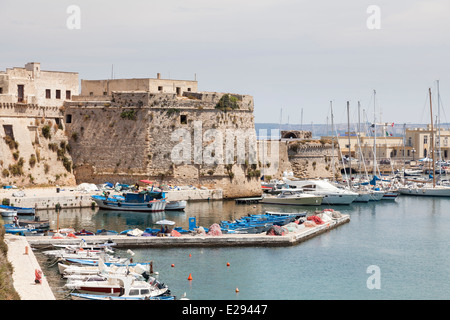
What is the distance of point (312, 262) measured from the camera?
85.7 ft

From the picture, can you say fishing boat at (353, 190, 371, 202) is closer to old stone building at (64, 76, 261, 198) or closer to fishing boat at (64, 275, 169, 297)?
old stone building at (64, 76, 261, 198)

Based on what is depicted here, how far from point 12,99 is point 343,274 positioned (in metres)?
25.6

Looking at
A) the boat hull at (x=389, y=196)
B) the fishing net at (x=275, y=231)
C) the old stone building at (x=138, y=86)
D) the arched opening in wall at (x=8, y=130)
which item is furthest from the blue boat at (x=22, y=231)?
the boat hull at (x=389, y=196)

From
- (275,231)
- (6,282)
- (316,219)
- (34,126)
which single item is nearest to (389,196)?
(316,219)

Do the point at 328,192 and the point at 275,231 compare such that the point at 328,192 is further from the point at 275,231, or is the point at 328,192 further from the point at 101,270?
the point at 101,270

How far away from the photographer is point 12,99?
42.7 metres

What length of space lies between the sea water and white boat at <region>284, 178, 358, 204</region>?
528 centimetres

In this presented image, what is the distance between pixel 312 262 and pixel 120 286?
821cm

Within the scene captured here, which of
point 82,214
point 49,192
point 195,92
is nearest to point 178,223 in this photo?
point 82,214

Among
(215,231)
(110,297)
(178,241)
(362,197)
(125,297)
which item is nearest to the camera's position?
(125,297)

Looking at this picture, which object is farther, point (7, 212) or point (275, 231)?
point (7, 212)

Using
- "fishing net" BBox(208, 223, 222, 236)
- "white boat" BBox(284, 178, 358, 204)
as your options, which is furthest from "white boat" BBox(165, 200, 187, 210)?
"fishing net" BBox(208, 223, 222, 236)

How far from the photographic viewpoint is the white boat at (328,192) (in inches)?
1724
